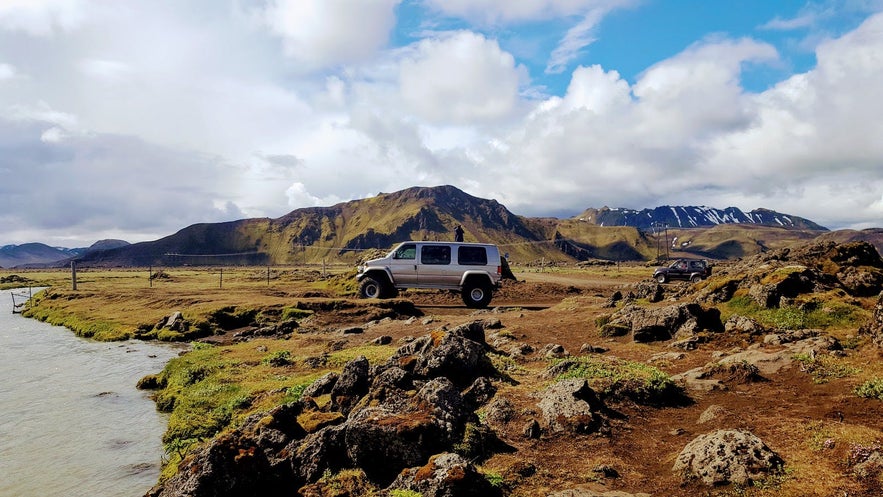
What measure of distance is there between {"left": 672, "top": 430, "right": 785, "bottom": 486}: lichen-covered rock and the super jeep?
57.8 feet

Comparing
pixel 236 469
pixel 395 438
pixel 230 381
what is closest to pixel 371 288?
pixel 230 381

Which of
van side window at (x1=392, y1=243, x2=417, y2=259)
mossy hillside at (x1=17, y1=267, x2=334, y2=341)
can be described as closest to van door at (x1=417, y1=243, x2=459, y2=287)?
van side window at (x1=392, y1=243, x2=417, y2=259)

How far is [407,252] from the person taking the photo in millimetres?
24547

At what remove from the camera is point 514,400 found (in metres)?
9.27

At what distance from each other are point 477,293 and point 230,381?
1413cm

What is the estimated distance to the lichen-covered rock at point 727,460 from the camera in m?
5.93

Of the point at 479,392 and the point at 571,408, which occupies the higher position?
the point at 571,408

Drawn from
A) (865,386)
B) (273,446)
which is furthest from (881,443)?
(273,446)

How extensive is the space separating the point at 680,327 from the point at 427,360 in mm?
8365

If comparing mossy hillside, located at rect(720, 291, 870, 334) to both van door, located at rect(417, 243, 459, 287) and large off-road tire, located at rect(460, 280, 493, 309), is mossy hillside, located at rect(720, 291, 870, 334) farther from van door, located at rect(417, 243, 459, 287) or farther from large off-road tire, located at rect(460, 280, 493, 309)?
van door, located at rect(417, 243, 459, 287)

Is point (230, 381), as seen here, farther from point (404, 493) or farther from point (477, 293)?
point (477, 293)

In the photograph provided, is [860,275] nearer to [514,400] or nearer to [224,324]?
[514,400]

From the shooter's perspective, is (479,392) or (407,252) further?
(407,252)

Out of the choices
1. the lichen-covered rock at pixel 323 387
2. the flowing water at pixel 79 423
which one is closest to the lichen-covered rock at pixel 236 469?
→ the flowing water at pixel 79 423
